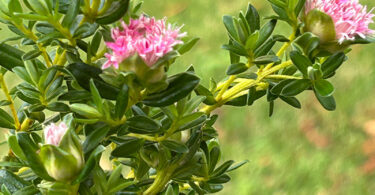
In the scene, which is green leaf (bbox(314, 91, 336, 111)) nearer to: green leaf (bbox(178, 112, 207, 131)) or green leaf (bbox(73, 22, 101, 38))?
green leaf (bbox(178, 112, 207, 131))

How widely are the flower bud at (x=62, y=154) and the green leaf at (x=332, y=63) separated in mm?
242

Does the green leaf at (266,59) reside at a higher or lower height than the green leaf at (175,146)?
higher

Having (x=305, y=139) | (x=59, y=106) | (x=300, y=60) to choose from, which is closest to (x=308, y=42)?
(x=300, y=60)

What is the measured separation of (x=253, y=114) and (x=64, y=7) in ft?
5.29

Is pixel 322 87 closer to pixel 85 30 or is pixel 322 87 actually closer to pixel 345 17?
pixel 345 17

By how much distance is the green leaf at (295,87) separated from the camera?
55 centimetres

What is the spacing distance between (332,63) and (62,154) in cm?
26

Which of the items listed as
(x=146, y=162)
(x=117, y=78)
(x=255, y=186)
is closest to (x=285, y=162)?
(x=255, y=186)

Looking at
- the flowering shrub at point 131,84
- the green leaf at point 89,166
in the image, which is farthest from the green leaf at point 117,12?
the green leaf at point 89,166

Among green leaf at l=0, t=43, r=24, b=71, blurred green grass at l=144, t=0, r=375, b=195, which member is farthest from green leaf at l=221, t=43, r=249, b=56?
blurred green grass at l=144, t=0, r=375, b=195

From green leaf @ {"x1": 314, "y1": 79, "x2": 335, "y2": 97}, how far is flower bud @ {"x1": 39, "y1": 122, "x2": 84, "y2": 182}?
0.23m

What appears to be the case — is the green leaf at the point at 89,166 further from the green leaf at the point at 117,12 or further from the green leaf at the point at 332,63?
the green leaf at the point at 332,63

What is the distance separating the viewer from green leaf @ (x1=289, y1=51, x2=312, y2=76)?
517 mm

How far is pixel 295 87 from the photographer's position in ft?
1.79
